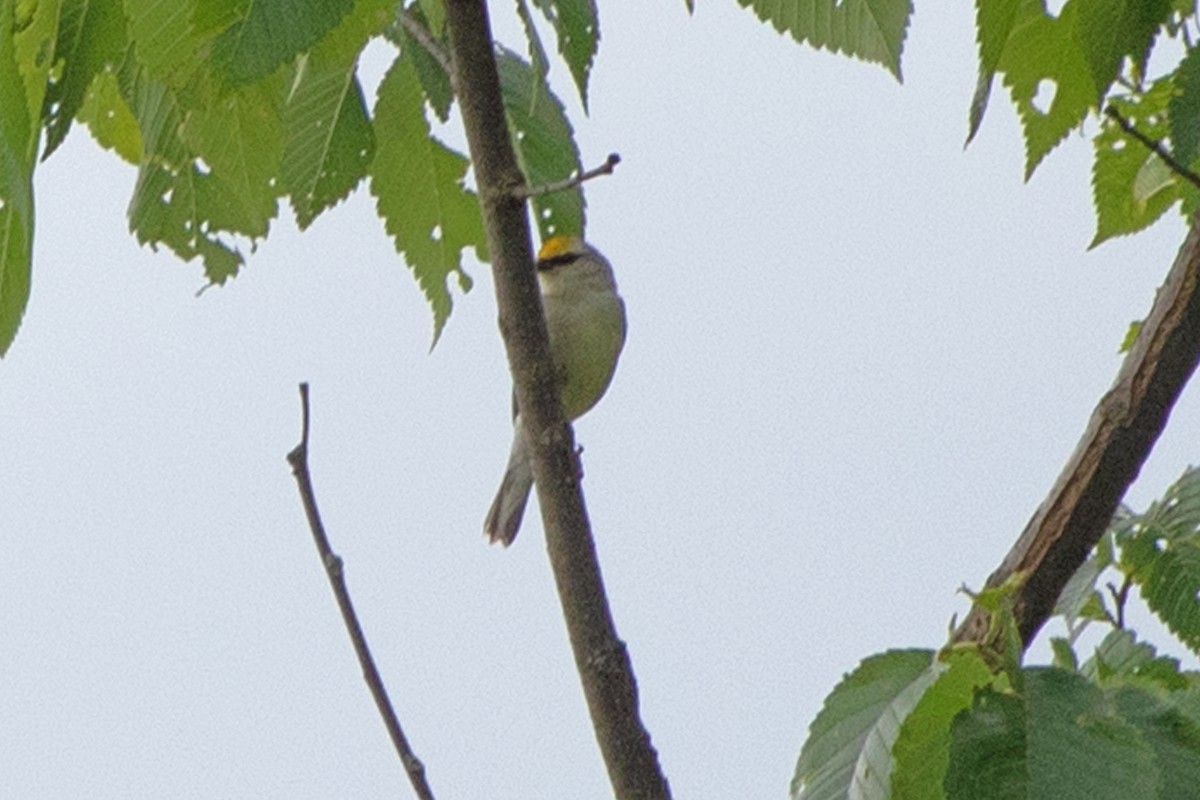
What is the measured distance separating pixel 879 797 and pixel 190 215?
1.03 metres

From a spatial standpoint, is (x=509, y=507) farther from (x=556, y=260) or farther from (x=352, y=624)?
(x=352, y=624)

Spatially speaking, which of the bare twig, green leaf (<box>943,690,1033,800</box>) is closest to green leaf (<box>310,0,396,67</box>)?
the bare twig

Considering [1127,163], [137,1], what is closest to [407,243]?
[137,1]

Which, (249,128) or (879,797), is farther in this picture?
(249,128)

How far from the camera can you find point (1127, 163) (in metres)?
2.12

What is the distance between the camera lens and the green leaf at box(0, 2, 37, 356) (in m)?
1.26

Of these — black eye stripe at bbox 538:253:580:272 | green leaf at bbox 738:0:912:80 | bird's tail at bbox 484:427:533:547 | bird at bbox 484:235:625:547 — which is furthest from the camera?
black eye stripe at bbox 538:253:580:272

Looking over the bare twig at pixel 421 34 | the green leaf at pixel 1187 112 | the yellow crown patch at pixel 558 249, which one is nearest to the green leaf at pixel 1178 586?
the green leaf at pixel 1187 112

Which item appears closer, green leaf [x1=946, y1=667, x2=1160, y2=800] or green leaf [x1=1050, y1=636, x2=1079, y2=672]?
green leaf [x1=946, y1=667, x2=1160, y2=800]

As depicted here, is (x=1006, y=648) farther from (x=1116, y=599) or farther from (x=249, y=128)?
(x=249, y=128)

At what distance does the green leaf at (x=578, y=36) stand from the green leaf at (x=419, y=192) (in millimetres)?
320

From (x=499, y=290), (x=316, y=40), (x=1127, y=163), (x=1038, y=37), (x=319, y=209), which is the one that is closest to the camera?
(x=316, y=40)

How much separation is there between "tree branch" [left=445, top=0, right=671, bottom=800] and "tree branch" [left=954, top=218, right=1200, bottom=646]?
1.34 feet

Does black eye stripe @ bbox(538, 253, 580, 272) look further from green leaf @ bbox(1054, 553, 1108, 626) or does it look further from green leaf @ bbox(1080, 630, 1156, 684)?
green leaf @ bbox(1080, 630, 1156, 684)
